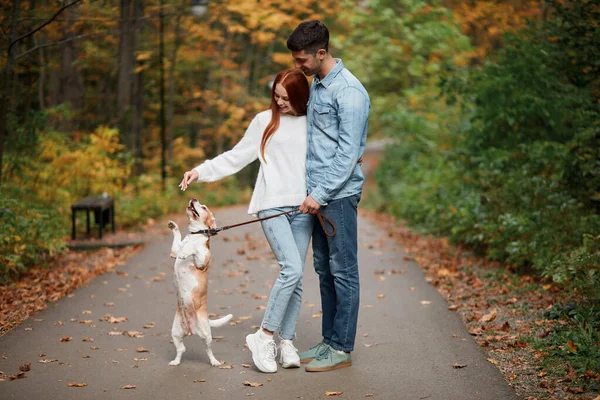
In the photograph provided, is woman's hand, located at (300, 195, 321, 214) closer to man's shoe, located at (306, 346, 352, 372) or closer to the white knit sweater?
the white knit sweater

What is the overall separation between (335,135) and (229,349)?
2.14 m

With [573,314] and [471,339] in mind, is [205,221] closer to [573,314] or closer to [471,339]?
[471,339]

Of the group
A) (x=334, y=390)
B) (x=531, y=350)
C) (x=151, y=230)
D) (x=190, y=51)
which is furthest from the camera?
(x=190, y=51)

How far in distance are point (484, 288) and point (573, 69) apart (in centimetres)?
389

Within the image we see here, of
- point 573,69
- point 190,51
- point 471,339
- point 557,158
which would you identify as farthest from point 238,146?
point 190,51

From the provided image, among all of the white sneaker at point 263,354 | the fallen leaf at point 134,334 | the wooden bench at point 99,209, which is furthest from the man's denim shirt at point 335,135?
the wooden bench at point 99,209

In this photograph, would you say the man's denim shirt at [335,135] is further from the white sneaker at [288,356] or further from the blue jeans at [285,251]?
the white sneaker at [288,356]

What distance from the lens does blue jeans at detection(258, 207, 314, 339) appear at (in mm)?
5531

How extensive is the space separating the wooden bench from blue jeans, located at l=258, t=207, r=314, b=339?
310 inches

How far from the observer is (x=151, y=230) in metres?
15.6

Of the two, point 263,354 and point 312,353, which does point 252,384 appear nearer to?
point 263,354

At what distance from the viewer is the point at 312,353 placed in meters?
5.99

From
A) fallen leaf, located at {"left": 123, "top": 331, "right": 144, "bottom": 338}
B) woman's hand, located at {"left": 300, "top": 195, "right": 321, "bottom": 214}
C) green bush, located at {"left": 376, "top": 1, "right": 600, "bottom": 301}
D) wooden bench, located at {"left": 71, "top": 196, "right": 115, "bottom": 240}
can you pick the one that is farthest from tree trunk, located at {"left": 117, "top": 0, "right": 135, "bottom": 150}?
woman's hand, located at {"left": 300, "top": 195, "right": 321, "bottom": 214}

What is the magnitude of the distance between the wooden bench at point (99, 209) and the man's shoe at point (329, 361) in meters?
7.99
